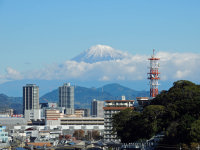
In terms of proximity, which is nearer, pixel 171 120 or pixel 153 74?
pixel 171 120

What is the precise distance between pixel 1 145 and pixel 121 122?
20232 millimetres

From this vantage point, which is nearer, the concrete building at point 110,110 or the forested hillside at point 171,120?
the forested hillside at point 171,120

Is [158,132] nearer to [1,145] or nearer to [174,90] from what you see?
[174,90]

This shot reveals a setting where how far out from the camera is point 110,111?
462 ft

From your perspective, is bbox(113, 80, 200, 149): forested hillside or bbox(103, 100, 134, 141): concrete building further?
bbox(103, 100, 134, 141): concrete building

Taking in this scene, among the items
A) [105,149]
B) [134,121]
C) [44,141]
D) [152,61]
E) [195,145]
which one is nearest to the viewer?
[195,145]

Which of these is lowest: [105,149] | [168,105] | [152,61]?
[105,149]

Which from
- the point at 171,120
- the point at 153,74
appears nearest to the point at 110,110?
the point at 153,74

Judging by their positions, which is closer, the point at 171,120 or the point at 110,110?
the point at 171,120

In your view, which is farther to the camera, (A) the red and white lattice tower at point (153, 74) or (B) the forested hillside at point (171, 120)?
(A) the red and white lattice tower at point (153, 74)

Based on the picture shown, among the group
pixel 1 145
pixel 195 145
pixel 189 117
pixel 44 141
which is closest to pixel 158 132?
pixel 189 117

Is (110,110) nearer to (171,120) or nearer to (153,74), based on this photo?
(153,74)

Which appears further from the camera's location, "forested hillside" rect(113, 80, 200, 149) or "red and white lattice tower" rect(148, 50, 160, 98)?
"red and white lattice tower" rect(148, 50, 160, 98)

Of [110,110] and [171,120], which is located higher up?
[110,110]
